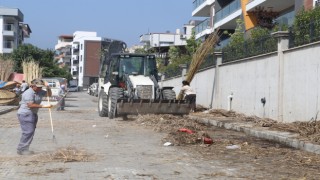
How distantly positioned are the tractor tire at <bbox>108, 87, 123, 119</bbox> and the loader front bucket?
0.80m

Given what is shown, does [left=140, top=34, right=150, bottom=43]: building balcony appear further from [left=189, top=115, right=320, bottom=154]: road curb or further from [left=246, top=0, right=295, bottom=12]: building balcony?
[left=189, top=115, right=320, bottom=154]: road curb

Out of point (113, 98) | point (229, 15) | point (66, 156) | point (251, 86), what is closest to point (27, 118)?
point (66, 156)

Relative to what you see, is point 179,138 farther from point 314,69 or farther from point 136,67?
point 136,67

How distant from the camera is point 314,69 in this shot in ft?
50.1

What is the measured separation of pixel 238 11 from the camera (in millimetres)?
40062

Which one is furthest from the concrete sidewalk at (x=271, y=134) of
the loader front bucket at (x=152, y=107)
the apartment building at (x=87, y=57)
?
the apartment building at (x=87, y=57)

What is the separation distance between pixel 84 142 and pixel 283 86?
8071mm

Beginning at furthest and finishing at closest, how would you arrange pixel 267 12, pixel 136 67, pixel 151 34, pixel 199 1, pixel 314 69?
pixel 151 34
pixel 199 1
pixel 267 12
pixel 136 67
pixel 314 69

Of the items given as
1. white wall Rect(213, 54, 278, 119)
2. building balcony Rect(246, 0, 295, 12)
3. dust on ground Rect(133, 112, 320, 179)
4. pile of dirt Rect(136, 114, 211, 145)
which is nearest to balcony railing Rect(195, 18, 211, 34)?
building balcony Rect(246, 0, 295, 12)

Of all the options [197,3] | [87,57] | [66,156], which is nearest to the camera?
[66,156]

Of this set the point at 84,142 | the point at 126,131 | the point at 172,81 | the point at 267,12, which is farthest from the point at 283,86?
the point at 172,81

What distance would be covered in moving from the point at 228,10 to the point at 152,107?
83.7ft

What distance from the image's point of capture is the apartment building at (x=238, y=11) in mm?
30719

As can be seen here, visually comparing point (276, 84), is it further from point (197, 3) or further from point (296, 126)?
point (197, 3)
